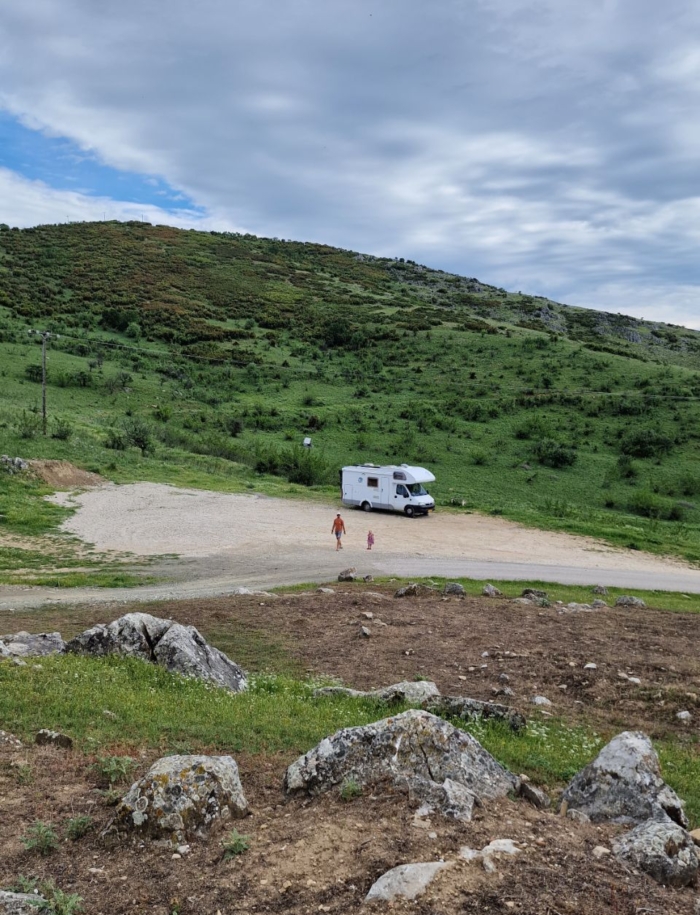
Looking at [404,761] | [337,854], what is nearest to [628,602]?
[404,761]

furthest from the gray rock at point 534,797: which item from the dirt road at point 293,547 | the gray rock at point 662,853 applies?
the dirt road at point 293,547

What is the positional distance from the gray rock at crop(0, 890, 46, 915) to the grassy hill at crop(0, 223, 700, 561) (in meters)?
23.0

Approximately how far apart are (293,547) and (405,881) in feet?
71.6

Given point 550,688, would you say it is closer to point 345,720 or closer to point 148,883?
point 345,720

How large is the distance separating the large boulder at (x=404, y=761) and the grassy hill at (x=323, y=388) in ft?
73.4

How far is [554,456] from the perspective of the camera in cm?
4753

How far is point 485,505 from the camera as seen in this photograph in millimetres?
37219

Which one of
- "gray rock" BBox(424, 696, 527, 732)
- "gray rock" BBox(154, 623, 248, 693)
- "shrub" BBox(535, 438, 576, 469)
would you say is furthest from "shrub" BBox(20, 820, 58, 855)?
"shrub" BBox(535, 438, 576, 469)

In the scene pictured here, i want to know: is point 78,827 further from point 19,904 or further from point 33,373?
point 33,373

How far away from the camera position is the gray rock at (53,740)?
6.84 m

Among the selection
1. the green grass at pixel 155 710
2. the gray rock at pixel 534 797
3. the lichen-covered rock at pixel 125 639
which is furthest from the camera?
the lichen-covered rock at pixel 125 639

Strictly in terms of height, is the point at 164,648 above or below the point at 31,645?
above

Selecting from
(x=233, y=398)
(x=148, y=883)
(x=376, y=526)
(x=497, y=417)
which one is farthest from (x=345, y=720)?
(x=233, y=398)

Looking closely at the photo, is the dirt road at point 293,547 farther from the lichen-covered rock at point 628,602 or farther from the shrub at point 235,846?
the shrub at point 235,846
